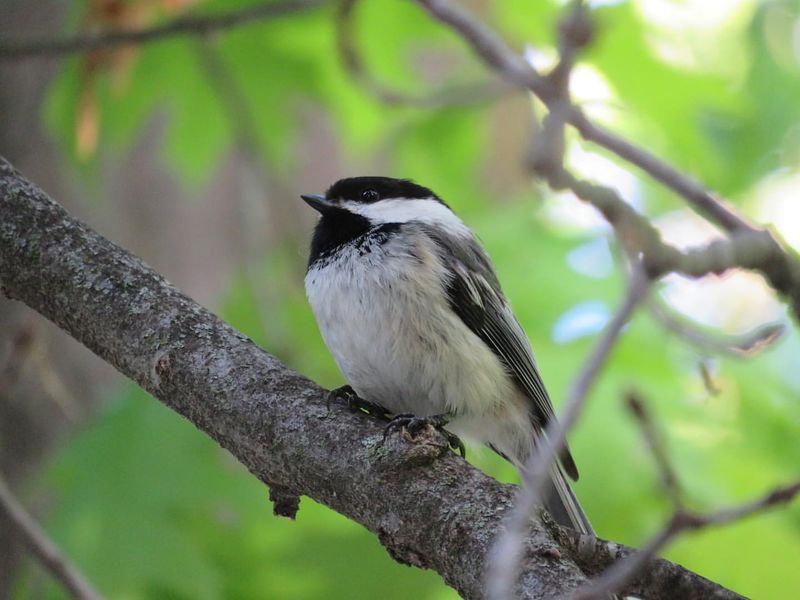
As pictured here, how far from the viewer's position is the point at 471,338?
2.84 m

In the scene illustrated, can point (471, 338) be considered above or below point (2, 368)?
above

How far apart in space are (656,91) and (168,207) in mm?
2358

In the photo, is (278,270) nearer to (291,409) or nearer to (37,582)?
(37,582)

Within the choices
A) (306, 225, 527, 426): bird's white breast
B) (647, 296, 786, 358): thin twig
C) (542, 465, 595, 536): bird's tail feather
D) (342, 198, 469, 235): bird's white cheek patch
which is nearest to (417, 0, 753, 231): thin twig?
(647, 296, 786, 358): thin twig

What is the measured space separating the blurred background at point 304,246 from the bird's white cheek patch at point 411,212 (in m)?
0.25

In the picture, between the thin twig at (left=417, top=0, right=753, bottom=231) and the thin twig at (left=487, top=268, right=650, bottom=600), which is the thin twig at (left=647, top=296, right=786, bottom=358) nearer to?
the thin twig at (left=417, top=0, right=753, bottom=231)

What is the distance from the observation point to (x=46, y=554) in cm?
246

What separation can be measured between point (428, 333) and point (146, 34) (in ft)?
4.36

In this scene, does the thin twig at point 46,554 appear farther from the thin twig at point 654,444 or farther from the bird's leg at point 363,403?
the thin twig at point 654,444

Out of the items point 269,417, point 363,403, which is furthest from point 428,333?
point 269,417

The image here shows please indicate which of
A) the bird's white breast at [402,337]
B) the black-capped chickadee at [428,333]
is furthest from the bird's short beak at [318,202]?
the bird's white breast at [402,337]

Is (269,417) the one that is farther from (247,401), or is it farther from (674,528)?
(674,528)

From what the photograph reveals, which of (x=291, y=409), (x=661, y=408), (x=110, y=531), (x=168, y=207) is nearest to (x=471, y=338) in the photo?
(x=661, y=408)

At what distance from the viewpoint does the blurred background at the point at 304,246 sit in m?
2.80
